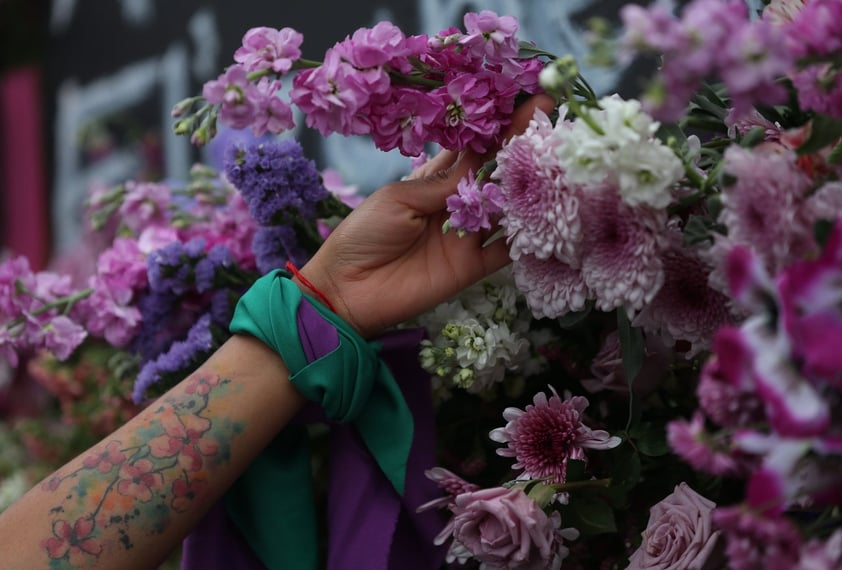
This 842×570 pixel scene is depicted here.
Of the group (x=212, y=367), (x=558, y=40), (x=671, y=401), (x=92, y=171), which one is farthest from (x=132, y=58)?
(x=671, y=401)

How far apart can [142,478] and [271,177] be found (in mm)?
323

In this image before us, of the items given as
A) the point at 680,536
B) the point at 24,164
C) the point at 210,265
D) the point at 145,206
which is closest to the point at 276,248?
the point at 210,265

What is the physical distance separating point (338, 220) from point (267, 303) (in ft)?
0.75

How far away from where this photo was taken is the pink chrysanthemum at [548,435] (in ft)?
2.48

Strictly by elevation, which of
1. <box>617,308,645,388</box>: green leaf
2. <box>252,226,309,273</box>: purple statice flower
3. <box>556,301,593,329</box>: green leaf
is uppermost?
<box>252,226,309,273</box>: purple statice flower

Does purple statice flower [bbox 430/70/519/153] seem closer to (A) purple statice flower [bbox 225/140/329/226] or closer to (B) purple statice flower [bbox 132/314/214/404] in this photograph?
(A) purple statice flower [bbox 225/140/329/226]

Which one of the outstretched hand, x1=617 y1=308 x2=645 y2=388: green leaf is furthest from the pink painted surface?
x1=617 y1=308 x2=645 y2=388: green leaf

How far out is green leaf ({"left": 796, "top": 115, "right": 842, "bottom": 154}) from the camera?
0.58 meters

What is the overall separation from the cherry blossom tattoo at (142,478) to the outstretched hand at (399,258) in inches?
5.8

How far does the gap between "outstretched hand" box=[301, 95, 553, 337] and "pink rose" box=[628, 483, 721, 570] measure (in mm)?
269

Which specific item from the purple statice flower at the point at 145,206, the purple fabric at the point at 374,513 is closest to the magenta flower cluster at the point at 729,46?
the purple fabric at the point at 374,513

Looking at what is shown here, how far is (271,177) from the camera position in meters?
0.88

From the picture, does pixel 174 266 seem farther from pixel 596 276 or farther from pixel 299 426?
pixel 596 276

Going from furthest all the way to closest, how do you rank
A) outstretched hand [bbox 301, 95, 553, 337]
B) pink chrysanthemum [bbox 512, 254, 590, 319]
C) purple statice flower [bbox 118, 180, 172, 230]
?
purple statice flower [bbox 118, 180, 172, 230] → outstretched hand [bbox 301, 95, 553, 337] → pink chrysanthemum [bbox 512, 254, 590, 319]
